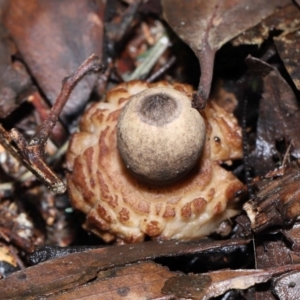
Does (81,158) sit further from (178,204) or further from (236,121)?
(236,121)

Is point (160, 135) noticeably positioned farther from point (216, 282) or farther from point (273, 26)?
point (273, 26)

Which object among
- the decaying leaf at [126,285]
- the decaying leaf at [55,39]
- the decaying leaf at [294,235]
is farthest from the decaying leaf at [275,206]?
the decaying leaf at [55,39]

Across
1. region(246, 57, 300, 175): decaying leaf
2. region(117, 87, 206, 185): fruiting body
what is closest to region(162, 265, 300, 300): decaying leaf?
region(117, 87, 206, 185): fruiting body

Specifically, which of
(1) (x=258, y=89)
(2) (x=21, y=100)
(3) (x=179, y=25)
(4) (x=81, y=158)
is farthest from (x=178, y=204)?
(2) (x=21, y=100)

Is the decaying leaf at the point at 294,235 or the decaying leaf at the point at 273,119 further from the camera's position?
the decaying leaf at the point at 273,119

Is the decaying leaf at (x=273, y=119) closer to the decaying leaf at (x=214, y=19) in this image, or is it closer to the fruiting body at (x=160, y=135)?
the decaying leaf at (x=214, y=19)

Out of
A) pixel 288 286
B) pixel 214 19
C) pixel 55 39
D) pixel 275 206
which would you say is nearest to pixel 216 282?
pixel 288 286
